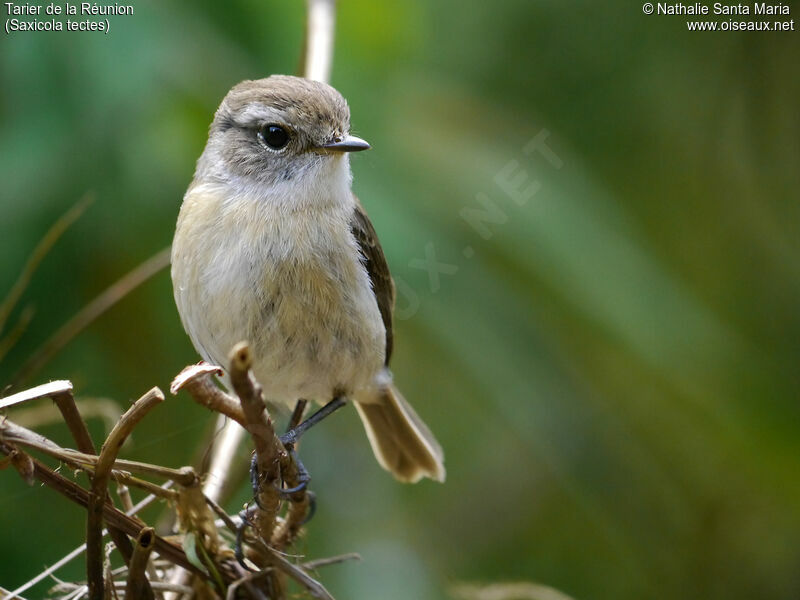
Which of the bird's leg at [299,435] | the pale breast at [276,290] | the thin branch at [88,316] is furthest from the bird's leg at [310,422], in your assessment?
the thin branch at [88,316]

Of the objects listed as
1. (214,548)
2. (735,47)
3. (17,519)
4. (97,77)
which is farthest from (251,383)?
(735,47)

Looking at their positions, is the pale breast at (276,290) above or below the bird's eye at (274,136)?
below

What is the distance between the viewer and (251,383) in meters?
1.53

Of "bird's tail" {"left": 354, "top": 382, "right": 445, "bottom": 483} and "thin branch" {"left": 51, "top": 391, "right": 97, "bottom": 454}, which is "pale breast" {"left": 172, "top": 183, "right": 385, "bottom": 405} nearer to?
"bird's tail" {"left": 354, "top": 382, "right": 445, "bottom": 483}

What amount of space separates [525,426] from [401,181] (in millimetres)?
1031

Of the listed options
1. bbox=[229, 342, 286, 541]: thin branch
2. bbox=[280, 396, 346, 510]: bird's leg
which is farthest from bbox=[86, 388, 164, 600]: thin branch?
bbox=[280, 396, 346, 510]: bird's leg

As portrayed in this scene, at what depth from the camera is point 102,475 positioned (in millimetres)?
1539

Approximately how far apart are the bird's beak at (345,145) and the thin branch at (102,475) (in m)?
1.30

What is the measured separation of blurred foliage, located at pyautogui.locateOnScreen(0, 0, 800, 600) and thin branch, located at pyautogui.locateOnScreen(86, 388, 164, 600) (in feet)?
5.44

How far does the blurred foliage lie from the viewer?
3.14 m

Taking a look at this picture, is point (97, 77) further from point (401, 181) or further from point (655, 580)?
point (655, 580)

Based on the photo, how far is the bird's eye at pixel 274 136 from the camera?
2805 mm

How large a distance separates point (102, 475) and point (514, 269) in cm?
203

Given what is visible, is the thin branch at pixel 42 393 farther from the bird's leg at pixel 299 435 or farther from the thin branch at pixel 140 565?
the bird's leg at pixel 299 435
